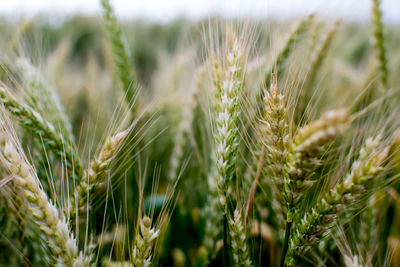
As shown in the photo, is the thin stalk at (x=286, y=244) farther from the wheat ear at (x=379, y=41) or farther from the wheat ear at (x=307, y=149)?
the wheat ear at (x=379, y=41)

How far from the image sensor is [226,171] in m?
0.54

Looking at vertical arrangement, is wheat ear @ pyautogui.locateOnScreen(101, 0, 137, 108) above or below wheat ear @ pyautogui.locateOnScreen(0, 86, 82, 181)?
above

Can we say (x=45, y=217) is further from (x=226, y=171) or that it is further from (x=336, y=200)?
(x=336, y=200)

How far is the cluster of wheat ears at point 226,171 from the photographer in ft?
1.55

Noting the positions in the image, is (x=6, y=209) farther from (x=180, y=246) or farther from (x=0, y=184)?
(x=180, y=246)

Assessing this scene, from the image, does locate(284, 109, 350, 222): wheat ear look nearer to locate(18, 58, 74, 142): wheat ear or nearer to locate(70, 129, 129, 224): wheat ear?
locate(70, 129, 129, 224): wheat ear

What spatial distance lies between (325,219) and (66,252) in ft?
1.54

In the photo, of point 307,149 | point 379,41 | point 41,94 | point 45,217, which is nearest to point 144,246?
point 45,217

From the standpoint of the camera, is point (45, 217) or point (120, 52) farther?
point (120, 52)

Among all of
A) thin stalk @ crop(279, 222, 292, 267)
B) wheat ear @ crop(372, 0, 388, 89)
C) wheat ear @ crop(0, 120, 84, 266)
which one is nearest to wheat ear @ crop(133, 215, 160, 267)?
wheat ear @ crop(0, 120, 84, 266)

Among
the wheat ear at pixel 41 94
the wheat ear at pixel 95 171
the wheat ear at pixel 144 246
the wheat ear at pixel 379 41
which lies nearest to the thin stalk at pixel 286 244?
the wheat ear at pixel 144 246

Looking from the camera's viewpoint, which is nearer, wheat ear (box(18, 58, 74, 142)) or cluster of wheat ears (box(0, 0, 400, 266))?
cluster of wheat ears (box(0, 0, 400, 266))

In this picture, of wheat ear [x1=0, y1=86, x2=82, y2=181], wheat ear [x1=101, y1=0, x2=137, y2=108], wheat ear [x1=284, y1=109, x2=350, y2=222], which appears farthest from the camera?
wheat ear [x1=101, y1=0, x2=137, y2=108]

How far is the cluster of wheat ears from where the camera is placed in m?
0.47
